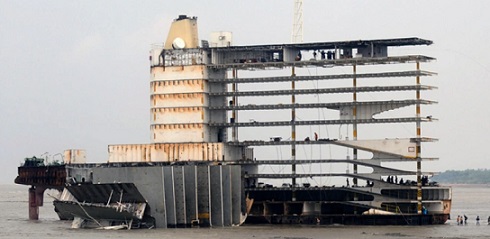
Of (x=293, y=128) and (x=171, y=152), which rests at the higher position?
(x=293, y=128)

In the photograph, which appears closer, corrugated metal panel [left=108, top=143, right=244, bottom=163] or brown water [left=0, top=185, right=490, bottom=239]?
brown water [left=0, top=185, right=490, bottom=239]

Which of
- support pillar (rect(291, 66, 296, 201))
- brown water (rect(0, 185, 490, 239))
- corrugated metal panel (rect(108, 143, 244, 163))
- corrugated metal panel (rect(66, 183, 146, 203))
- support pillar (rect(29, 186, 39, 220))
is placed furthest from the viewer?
support pillar (rect(29, 186, 39, 220))

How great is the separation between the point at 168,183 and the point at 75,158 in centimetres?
1619

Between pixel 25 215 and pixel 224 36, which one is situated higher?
pixel 224 36

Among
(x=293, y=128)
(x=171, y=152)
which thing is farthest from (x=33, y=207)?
(x=293, y=128)

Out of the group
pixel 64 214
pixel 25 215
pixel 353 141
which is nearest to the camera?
pixel 353 141

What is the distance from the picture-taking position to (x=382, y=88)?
110 m

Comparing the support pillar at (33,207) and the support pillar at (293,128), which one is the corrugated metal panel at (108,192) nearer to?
the support pillar at (293,128)

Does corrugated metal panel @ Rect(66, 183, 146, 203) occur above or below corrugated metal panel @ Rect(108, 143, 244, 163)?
below

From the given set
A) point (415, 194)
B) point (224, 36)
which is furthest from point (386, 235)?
point (224, 36)

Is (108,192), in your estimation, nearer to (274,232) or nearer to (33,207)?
(274,232)

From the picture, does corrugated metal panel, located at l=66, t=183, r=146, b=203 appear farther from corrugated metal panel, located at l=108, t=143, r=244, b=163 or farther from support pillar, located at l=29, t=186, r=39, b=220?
support pillar, located at l=29, t=186, r=39, b=220

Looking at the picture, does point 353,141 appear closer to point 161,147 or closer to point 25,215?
point 161,147

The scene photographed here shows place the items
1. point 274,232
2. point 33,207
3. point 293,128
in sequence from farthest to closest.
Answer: point 33,207, point 293,128, point 274,232
